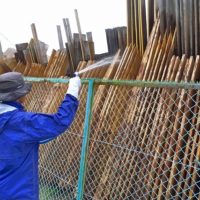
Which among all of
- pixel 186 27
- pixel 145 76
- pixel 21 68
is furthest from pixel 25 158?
pixel 21 68

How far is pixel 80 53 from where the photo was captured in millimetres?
5922

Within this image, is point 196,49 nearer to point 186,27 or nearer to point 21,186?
point 186,27

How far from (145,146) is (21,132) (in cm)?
164

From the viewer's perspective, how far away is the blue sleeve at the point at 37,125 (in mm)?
2650

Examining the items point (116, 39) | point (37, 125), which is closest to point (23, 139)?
point (37, 125)

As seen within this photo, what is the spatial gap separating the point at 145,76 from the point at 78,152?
1427 millimetres

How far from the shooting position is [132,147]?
400 cm

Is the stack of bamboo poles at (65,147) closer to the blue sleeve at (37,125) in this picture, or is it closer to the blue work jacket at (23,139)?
the blue work jacket at (23,139)

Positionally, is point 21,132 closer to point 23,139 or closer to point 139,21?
point 23,139

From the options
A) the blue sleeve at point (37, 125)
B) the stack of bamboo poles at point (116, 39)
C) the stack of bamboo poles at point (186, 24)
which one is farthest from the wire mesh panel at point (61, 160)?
the blue sleeve at point (37, 125)

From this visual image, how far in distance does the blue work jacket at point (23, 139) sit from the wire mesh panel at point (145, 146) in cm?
120

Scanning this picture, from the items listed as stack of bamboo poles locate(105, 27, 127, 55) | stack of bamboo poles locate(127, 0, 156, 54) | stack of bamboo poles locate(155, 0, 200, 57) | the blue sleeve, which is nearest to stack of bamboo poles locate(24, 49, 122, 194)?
stack of bamboo poles locate(105, 27, 127, 55)

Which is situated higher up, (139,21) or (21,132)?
(139,21)

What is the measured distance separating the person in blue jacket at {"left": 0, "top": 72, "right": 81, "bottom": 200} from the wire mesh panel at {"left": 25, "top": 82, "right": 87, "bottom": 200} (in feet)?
5.66
